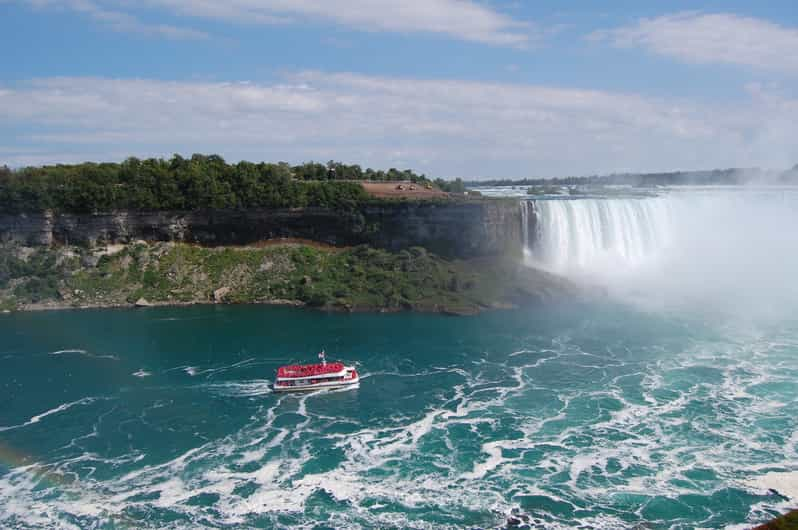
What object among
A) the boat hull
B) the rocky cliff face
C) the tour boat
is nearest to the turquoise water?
the boat hull

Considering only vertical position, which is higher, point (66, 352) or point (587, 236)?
point (587, 236)

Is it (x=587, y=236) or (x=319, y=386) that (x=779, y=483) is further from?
(x=587, y=236)

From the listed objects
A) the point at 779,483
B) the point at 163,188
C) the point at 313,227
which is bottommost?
the point at 779,483

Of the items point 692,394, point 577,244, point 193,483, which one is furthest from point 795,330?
point 193,483

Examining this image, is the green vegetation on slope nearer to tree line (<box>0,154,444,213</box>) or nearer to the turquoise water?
tree line (<box>0,154,444,213</box>)

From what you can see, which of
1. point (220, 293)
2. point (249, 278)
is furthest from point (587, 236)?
point (220, 293)

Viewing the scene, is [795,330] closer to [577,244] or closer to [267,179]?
[577,244]
